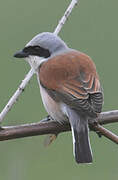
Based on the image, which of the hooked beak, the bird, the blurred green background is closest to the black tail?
the bird

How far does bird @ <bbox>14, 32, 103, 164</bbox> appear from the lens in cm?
380

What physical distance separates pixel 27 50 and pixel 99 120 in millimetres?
771

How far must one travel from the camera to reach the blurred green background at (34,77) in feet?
17.6

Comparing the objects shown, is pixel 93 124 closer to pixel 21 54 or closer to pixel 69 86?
pixel 69 86

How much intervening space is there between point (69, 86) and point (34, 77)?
226 centimetres

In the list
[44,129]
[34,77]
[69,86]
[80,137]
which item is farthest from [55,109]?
[34,77]

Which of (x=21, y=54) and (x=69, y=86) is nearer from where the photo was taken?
(x=69, y=86)

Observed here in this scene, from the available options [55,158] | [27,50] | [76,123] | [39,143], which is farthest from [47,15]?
[76,123]

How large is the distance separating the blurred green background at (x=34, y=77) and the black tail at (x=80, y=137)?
2.33 feet

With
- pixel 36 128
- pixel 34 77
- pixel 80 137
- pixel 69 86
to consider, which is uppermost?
pixel 36 128

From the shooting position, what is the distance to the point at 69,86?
13.0 ft

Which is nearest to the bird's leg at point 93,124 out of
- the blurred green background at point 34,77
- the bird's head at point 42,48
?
the bird's head at point 42,48

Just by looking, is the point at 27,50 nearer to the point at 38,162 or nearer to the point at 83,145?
the point at 83,145

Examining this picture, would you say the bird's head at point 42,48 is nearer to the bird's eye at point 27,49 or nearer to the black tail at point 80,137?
the bird's eye at point 27,49
